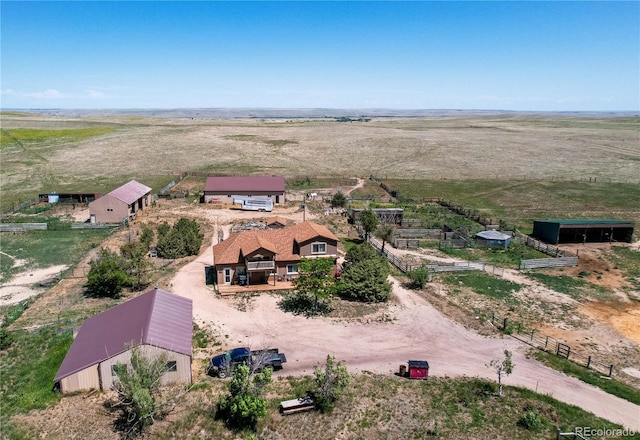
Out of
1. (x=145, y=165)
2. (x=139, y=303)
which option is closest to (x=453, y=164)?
(x=145, y=165)

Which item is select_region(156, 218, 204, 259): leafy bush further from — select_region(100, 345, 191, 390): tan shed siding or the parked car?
select_region(100, 345, 191, 390): tan shed siding

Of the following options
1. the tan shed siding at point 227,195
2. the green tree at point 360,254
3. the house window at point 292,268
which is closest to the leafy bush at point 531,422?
the green tree at point 360,254

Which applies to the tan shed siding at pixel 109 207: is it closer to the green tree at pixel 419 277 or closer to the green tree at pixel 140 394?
the green tree at pixel 419 277

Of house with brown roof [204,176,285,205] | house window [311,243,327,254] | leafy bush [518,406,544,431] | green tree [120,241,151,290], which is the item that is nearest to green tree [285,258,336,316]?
house window [311,243,327,254]

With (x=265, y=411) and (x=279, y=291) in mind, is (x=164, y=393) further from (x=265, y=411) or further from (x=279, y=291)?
(x=279, y=291)

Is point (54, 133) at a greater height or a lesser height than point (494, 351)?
greater

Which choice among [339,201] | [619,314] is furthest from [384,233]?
[619,314]
